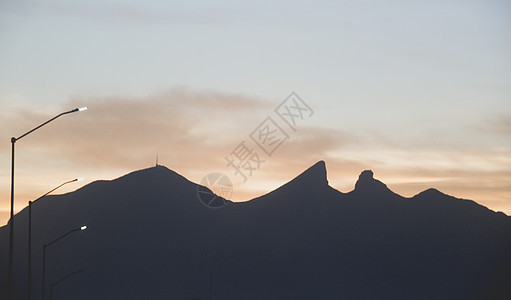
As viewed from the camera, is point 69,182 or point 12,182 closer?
point 12,182

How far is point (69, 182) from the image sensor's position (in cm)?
5331

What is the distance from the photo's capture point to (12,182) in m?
41.3

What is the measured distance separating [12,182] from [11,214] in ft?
5.17

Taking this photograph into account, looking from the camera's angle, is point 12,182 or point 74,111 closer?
point 74,111

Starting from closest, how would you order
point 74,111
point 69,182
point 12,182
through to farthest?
point 74,111 < point 12,182 < point 69,182

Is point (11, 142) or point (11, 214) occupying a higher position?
point (11, 142)

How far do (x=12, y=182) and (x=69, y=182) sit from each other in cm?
1198

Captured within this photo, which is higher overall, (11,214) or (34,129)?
(34,129)

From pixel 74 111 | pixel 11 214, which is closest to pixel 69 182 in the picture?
pixel 11 214

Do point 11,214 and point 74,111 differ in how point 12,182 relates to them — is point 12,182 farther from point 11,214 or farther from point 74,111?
point 74,111

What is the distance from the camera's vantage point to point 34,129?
38938mm

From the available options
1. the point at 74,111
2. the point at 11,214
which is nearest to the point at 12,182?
the point at 11,214

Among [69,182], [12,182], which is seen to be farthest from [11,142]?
[69,182]

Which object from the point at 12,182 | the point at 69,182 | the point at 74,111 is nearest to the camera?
the point at 74,111
